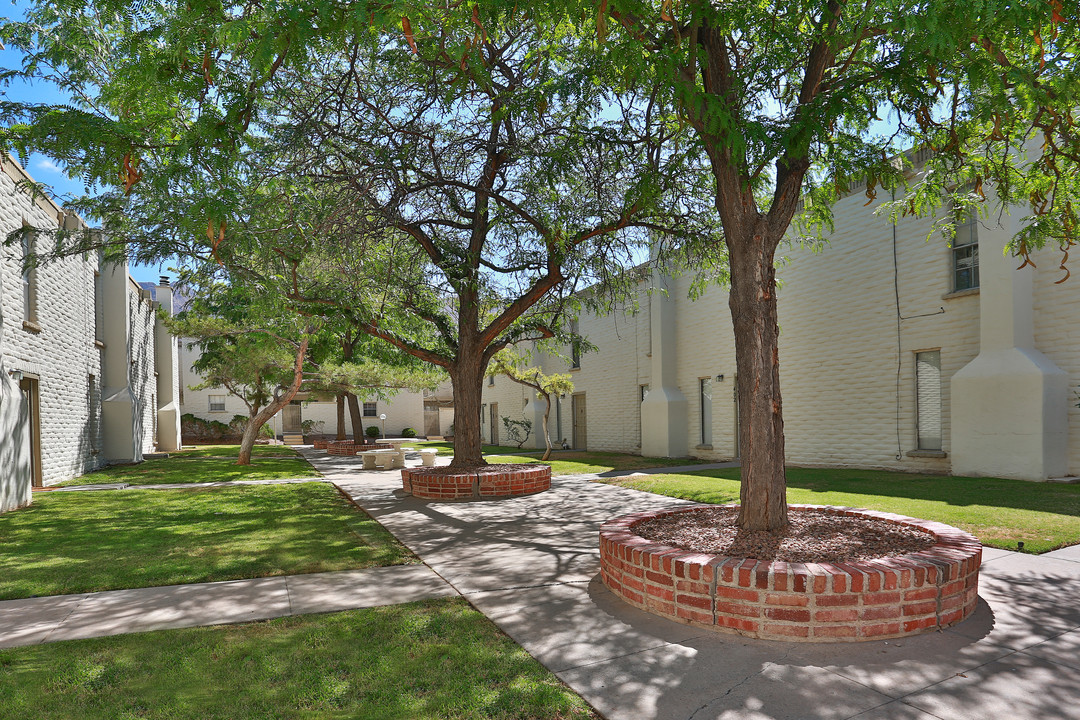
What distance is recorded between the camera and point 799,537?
16.2 feet

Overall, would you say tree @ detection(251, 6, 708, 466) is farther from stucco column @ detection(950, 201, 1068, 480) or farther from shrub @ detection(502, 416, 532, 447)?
shrub @ detection(502, 416, 532, 447)

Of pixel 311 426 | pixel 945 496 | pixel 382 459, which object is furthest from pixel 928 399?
pixel 311 426

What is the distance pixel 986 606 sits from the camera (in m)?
4.41

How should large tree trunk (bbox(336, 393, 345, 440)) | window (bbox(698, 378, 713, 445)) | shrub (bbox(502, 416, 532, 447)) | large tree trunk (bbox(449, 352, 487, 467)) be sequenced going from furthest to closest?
large tree trunk (bbox(336, 393, 345, 440)) → shrub (bbox(502, 416, 532, 447)) → window (bbox(698, 378, 713, 445)) → large tree trunk (bbox(449, 352, 487, 467))

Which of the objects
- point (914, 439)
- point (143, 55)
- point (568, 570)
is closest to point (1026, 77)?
point (568, 570)

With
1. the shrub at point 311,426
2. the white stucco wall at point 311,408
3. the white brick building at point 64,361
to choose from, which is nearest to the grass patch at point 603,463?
the white brick building at point 64,361

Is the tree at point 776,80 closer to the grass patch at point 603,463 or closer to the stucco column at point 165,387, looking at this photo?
the grass patch at point 603,463

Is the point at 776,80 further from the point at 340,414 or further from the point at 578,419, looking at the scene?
the point at 340,414

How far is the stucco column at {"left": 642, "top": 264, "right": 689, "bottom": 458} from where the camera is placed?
18125 mm

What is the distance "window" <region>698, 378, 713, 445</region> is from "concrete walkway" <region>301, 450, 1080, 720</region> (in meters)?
11.8

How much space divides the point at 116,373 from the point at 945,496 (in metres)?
19.5

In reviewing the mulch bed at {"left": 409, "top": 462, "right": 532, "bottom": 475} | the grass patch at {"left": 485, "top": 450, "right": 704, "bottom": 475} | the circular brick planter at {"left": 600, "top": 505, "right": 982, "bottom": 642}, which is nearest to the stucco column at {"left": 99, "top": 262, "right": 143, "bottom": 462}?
the grass patch at {"left": 485, "top": 450, "right": 704, "bottom": 475}

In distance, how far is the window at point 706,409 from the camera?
58.0 ft

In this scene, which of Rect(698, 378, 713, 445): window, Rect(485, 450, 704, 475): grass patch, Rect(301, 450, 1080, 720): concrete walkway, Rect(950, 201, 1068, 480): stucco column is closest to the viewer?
Rect(301, 450, 1080, 720): concrete walkway
